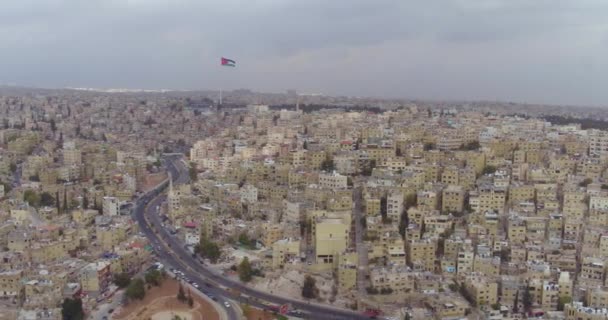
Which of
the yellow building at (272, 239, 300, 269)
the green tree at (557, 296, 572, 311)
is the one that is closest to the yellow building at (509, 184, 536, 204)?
the green tree at (557, 296, 572, 311)

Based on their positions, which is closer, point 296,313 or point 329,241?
point 296,313

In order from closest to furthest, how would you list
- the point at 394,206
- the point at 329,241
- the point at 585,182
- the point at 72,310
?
the point at 72,310 → the point at 329,241 → the point at 394,206 → the point at 585,182

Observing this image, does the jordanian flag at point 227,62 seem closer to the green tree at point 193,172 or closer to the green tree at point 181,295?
the green tree at point 193,172

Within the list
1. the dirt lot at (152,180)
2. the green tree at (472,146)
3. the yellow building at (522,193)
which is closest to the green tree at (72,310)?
the yellow building at (522,193)

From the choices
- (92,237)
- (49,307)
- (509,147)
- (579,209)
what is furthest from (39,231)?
(509,147)

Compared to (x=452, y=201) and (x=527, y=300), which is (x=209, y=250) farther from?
(x=527, y=300)

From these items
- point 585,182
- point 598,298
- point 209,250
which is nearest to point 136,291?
point 209,250

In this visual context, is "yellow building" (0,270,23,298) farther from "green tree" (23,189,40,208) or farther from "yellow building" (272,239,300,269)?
"green tree" (23,189,40,208)
